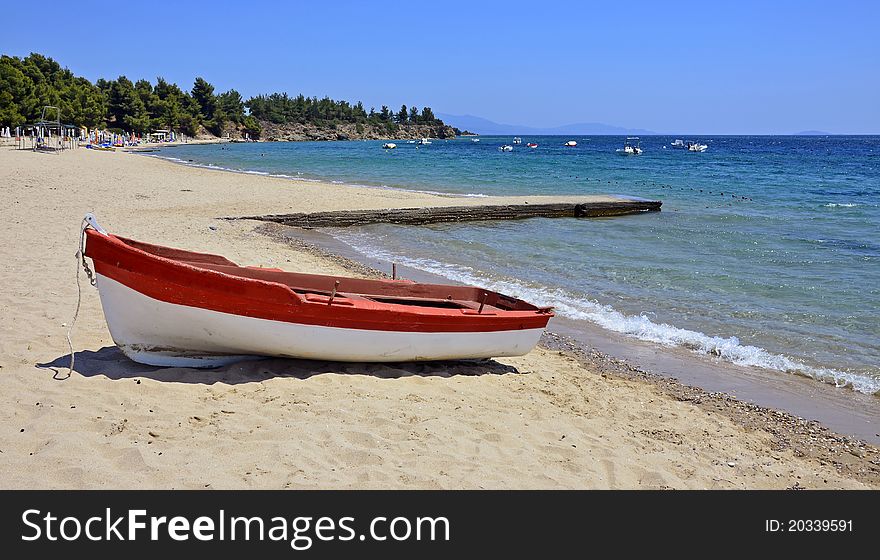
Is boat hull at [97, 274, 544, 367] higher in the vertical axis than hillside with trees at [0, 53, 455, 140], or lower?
lower

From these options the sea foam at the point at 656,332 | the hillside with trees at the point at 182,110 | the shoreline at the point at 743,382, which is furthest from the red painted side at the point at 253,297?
the hillside with trees at the point at 182,110

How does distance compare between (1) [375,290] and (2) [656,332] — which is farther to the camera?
(2) [656,332]

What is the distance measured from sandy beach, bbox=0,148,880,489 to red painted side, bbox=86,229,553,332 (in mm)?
529

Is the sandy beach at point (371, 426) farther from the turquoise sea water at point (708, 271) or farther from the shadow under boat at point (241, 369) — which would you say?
the turquoise sea water at point (708, 271)

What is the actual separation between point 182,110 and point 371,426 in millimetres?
113258

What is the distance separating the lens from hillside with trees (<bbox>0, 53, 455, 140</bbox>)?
57625 mm

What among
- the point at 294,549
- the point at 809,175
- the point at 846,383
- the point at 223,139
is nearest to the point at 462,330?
the point at 294,549

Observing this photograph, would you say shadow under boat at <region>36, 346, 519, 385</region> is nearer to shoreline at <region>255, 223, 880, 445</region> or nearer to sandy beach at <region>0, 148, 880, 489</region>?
sandy beach at <region>0, 148, 880, 489</region>

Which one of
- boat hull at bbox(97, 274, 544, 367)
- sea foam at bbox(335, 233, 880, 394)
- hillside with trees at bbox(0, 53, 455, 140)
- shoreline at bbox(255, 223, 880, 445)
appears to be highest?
hillside with trees at bbox(0, 53, 455, 140)

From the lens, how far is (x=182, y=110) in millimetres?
107562

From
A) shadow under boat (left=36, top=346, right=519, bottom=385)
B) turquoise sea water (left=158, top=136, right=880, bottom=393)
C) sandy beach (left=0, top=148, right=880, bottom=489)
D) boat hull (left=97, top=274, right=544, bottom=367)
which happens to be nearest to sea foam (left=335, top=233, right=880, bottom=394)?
turquoise sea water (left=158, top=136, right=880, bottom=393)

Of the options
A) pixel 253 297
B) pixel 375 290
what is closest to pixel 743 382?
pixel 375 290

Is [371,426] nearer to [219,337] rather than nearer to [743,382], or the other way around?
[219,337]

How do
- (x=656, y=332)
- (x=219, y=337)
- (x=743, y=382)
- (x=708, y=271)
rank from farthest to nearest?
(x=708, y=271) < (x=656, y=332) < (x=743, y=382) < (x=219, y=337)
